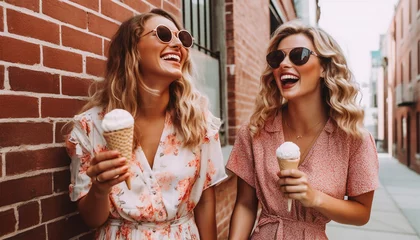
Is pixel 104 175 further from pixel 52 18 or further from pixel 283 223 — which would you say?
pixel 283 223

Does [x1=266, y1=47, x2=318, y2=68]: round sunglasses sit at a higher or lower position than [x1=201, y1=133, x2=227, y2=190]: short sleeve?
higher

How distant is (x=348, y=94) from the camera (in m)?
1.98

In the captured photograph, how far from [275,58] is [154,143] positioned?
0.84 m

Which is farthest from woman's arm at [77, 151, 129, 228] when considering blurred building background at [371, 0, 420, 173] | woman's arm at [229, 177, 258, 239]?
blurred building background at [371, 0, 420, 173]

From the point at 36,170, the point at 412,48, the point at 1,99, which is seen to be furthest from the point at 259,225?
the point at 412,48

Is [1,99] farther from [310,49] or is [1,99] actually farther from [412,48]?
[412,48]

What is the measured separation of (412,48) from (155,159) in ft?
60.2

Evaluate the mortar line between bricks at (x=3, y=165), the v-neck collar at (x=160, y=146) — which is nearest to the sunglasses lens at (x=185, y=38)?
the v-neck collar at (x=160, y=146)

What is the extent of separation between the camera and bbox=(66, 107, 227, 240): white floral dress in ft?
5.65

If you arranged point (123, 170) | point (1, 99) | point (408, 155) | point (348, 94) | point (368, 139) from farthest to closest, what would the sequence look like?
point (408, 155) < point (348, 94) < point (368, 139) < point (1, 99) < point (123, 170)

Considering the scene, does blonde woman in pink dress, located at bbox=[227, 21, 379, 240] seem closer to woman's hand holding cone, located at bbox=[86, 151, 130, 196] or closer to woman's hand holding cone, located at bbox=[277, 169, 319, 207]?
woman's hand holding cone, located at bbox=[277, 169, 319, 207]

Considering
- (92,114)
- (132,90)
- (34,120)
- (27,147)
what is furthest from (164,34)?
(27,147)

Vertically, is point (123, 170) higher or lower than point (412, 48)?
lower

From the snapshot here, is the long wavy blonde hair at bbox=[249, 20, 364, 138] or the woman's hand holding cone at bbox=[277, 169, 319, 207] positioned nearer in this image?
the woman's hand holding cone at bbox=[277, 169, 319, 207]
